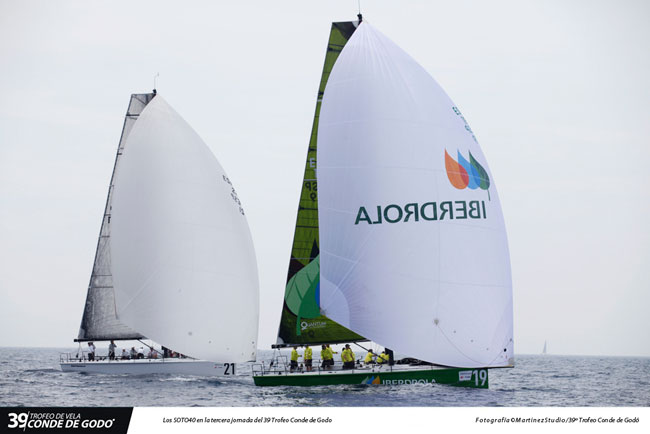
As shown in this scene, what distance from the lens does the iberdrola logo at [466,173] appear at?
25.8 m

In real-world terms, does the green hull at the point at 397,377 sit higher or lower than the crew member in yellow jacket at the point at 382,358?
lower

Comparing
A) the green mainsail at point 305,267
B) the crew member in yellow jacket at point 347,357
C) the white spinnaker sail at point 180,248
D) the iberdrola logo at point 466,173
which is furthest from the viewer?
the white spinnaker sail at point 180,248

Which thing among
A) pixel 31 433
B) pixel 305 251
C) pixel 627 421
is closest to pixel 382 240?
pixel 305 251

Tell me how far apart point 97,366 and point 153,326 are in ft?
19.1

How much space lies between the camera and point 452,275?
→ 82.3ft

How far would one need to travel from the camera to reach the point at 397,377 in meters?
27.0

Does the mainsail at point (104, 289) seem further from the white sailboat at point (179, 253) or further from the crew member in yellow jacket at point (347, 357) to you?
the crew member in yellow jacket at point (347, 357)

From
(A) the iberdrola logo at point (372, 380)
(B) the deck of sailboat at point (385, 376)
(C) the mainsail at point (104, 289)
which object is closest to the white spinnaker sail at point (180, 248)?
(C) the mainsail at point (104, 289)

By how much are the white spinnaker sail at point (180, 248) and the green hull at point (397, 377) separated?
5.43 m

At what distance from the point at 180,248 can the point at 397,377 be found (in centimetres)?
1003

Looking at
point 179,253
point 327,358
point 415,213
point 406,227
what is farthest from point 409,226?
point 179,253

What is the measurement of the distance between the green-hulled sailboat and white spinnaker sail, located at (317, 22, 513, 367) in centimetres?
3

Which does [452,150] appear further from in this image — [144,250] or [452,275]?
[144,250]

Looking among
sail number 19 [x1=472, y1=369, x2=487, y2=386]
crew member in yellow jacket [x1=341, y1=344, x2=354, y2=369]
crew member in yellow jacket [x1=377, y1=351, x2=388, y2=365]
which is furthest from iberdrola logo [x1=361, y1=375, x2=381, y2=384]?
sail number 19 [x1=472, y1=369, x2=487, y2=386]
